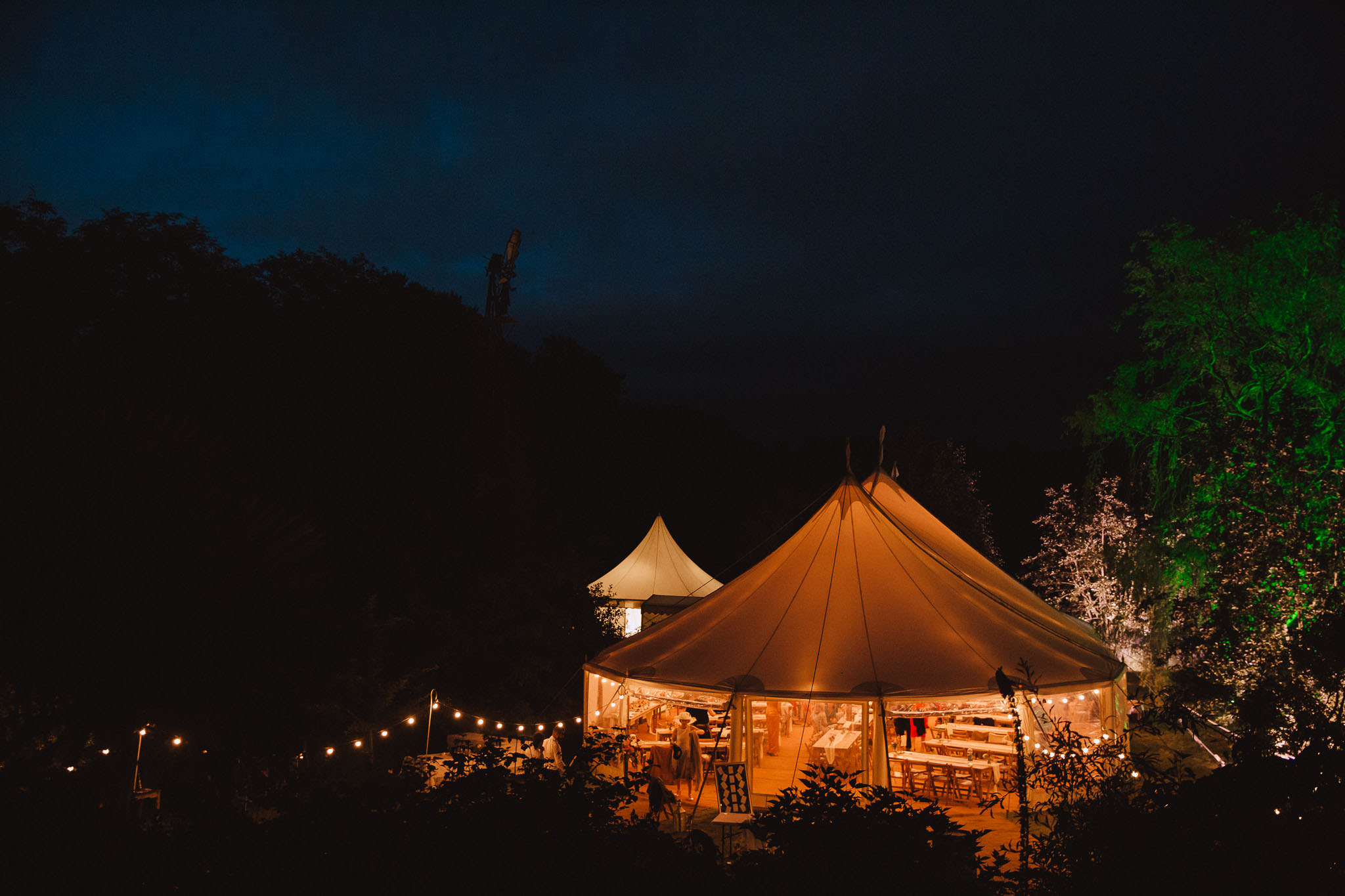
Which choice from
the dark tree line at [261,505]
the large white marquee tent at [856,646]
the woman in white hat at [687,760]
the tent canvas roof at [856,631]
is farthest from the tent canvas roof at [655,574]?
the woman in white hat at [687,760]

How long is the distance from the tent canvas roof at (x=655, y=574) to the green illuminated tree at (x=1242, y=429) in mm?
8460

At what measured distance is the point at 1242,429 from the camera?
23.8 ft

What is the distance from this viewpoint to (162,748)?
24.2 ft

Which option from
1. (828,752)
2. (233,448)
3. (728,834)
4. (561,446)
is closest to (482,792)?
(728,834)

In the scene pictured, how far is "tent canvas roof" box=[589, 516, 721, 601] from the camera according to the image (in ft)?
53.5

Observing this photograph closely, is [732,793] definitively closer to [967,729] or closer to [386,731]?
[967,729]

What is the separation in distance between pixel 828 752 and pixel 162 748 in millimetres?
6064

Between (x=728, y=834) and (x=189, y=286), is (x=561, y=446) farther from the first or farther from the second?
(x=728, y=834)

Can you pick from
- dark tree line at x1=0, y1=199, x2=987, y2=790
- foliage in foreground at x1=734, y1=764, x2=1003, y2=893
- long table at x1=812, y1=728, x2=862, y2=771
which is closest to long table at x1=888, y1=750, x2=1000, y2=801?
long table at x1=812, y1=728, x2=862, y2=771

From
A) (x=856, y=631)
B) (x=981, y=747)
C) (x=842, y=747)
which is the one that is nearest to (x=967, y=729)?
(x=981, y=747)

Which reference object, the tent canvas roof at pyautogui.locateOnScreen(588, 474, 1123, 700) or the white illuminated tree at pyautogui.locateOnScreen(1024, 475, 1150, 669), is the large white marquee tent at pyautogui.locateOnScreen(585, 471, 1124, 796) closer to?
the tent canvas roof at pyautogui.locateOnScreen(588, 474, 1123, 700)

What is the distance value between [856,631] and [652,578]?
926 centimetres

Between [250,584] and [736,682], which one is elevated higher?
[250,584]

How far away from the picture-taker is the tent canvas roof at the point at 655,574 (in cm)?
1631
